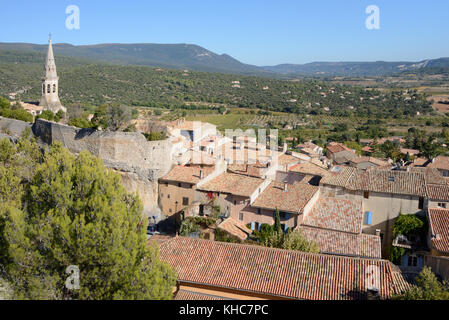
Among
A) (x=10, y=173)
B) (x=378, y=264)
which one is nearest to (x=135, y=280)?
(x=378, y=264)

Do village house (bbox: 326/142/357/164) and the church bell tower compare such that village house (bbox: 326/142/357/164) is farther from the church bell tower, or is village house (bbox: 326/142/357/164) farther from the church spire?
the church spire

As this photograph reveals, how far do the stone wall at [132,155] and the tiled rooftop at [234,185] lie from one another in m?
3.39

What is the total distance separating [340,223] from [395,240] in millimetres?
2984

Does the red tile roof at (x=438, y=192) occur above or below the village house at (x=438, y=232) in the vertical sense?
above

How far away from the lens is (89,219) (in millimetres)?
10688

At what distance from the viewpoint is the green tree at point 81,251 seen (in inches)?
403

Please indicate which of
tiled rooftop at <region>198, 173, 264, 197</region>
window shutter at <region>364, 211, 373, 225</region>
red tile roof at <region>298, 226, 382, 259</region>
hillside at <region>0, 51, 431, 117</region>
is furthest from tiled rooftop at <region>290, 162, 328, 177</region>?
hillside at <region>0, 51, 431, 117</region>

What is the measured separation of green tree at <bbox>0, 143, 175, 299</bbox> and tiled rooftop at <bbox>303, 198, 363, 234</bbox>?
41.6 ft

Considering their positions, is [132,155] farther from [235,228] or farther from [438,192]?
[438,192]

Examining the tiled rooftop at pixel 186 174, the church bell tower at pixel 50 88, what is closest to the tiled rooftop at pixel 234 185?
the tiled rooftop at pixel 186 174

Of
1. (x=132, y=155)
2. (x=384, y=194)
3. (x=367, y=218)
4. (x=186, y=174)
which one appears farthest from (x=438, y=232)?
(x=132, y=155)

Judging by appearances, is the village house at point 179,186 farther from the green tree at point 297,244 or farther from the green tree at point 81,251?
the green tree at point 81,251

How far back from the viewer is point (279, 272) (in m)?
14.4
